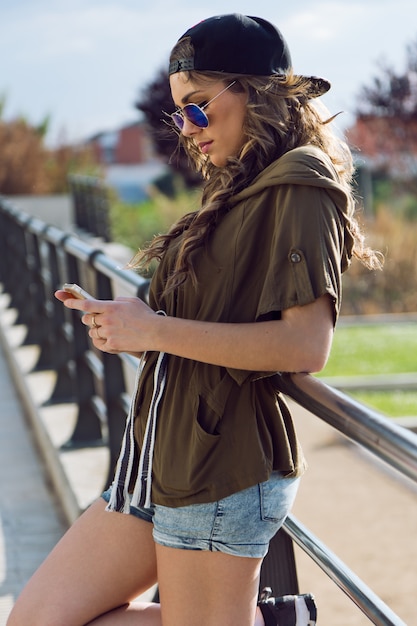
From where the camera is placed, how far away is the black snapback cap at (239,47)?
1.92 meters

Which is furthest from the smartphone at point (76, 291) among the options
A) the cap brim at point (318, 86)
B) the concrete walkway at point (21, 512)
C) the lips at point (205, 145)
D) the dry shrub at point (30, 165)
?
the dry shrub at point (30, 165)

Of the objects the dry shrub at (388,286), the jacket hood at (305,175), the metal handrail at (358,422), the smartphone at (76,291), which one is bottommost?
the dry shrub at (388,286)

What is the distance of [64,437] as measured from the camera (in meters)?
4.94

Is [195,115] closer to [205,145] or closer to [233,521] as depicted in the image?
[205,145]

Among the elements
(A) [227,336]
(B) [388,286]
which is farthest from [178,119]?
(B) [388,286]

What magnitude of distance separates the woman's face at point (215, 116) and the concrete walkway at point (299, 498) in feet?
6.39

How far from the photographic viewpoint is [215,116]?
1.96 meters

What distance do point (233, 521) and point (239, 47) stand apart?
873mm

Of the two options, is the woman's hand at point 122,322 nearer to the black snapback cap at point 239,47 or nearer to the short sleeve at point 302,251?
the short sleeve at point 302,251

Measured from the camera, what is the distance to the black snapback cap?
192 cm

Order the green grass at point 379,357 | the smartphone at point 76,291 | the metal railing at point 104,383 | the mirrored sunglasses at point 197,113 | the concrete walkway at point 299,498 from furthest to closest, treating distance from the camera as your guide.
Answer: the green grass at point 379,357
the concrete walkway at point 299,498
the smartphone at point 76,291
the mirrored sunglasses at point 197,113
the metal railing at point 104,383

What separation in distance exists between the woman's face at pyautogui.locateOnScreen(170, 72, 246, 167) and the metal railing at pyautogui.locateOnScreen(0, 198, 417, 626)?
0.46 metres

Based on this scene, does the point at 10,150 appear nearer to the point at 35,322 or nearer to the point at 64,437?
the point at 35,322

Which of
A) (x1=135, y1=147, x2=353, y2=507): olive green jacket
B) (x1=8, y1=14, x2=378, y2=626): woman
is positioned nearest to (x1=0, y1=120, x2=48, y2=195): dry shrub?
(x1=8, y1=14, x2=378, y2=626): woman
